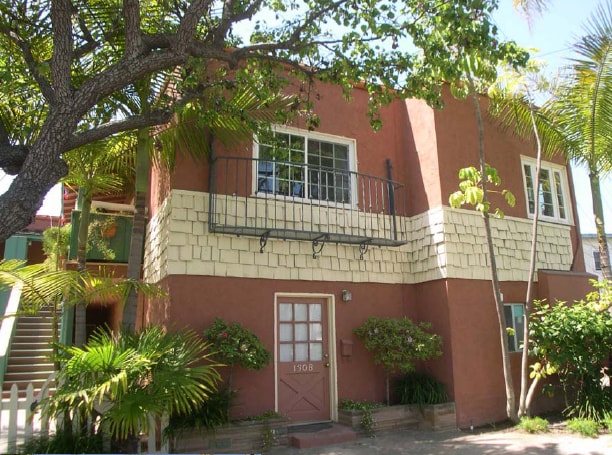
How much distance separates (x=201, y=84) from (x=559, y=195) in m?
8.23

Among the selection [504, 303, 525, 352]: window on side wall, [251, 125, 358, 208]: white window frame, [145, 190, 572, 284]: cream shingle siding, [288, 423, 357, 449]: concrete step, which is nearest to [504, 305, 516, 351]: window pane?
[504, 303, 525, 352]: window on side wall

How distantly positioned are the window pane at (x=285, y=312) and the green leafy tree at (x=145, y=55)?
3.43 meters

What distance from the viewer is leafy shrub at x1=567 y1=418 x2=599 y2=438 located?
7801mm

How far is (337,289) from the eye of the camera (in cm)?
924

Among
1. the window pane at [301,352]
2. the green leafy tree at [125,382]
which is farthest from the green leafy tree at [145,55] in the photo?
the window pane at [301,352]

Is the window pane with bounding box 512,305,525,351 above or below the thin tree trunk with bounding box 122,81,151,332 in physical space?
below

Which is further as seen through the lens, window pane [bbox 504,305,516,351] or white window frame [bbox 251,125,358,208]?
window pane [bbox 504,305,516,351]

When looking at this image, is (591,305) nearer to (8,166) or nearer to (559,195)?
(559,195)

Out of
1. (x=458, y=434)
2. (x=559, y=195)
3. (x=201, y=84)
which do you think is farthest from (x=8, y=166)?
(x=559, y=195)

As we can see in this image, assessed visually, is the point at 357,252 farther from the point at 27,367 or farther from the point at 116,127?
the point at 27,367

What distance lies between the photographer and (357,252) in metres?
9.55

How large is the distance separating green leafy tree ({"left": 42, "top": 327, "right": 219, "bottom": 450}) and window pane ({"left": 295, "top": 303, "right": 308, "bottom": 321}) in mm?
2798

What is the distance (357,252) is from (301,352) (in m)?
2.04

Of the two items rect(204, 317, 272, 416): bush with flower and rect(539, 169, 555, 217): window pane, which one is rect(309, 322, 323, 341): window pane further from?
rect(539, 169, 555, 217): window pane
